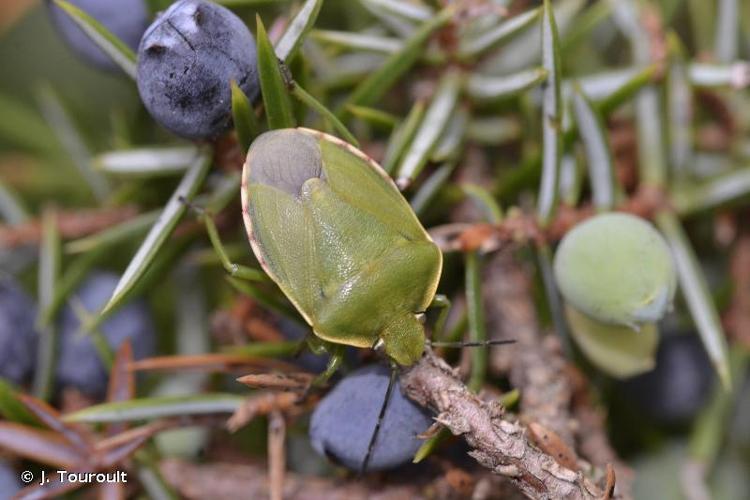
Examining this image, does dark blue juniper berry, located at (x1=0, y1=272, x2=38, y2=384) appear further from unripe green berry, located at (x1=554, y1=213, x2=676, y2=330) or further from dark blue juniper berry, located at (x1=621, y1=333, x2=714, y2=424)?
dark blue juniper berry, located at (x1=621, y1=333, x2=714, y2=424)

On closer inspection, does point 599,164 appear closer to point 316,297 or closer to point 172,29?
point 316,297

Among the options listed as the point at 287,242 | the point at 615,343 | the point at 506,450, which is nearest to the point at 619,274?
the point at 615,343

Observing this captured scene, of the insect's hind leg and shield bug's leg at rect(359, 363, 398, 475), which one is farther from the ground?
the insect's hind leg

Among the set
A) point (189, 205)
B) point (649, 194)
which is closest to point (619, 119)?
point (649, 194)

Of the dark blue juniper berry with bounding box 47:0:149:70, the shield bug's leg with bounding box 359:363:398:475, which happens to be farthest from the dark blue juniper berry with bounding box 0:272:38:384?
the shield bug's leg with bounding box 359:363:398:475

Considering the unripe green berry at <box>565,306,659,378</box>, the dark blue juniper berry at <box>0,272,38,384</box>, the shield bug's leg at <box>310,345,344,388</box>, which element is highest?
the dark blue juniper berry at <box>0,272,38,384</box>

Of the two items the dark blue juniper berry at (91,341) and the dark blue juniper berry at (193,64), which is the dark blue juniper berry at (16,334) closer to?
the dark blue juniper berry at (91,341)

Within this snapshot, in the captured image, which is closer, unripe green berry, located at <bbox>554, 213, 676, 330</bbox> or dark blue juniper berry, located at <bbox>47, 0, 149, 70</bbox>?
unripe green berry, located at <bbox>554, 213, 676, 330</bbox>

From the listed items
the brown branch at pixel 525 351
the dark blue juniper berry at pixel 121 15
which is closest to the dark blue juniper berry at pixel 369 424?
the brown branch at pixel 525 351
